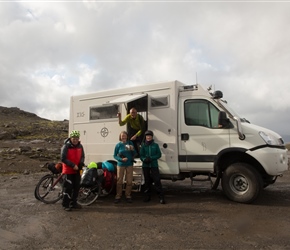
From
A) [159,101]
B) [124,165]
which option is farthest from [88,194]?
[159,101]

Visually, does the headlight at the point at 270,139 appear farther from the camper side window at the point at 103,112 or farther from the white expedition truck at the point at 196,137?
the camper side window at the point at 103,112

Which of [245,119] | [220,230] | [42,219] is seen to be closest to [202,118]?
[245,119]

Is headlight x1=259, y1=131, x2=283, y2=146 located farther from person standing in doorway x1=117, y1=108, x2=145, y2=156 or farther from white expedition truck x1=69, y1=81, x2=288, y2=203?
person standing in doorway x1=117, y1=108, x2=145, y2=156

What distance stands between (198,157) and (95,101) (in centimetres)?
395

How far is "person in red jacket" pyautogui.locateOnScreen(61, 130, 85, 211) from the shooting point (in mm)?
7641

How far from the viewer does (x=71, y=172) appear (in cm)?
770

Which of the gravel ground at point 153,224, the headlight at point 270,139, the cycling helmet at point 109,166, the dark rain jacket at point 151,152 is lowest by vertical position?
the gravel ground at point 153,224

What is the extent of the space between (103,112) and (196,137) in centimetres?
323

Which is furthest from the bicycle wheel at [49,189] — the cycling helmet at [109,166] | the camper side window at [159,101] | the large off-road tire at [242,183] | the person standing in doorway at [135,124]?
the large off-road tire at [242,183]

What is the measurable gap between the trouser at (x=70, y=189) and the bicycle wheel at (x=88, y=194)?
21.4 inches

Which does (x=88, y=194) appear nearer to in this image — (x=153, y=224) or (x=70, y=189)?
(x=70, y=189)

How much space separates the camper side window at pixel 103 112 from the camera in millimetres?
9609

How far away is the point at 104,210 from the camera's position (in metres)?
7.65

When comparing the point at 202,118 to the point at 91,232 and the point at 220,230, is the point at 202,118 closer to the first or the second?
the point at 220,230
